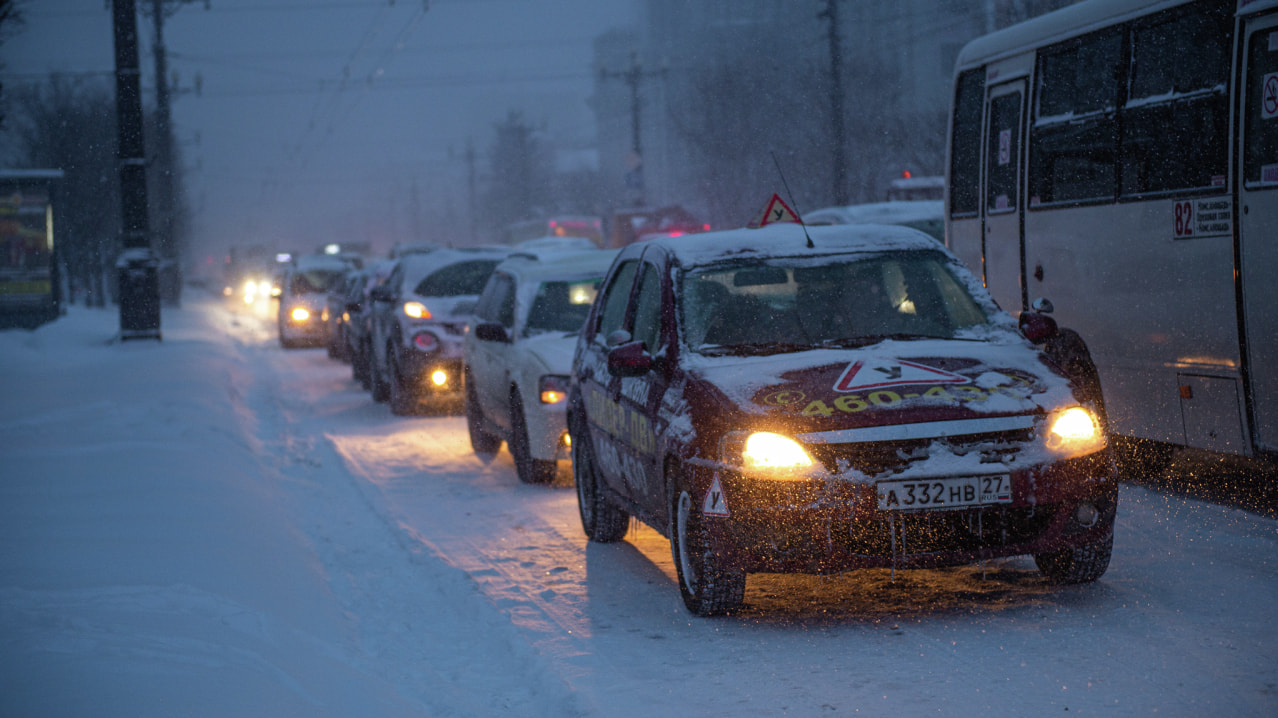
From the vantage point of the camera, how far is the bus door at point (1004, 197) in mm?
10672

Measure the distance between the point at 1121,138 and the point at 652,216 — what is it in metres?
42.0

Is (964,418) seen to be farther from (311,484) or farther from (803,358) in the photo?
(311,484)

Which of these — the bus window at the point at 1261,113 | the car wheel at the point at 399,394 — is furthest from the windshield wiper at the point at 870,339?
the car wheel at the point at 399,394

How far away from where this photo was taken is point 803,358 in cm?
621

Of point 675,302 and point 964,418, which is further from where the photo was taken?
point 675,302

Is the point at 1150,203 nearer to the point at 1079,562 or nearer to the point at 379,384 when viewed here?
the point at 1079,562

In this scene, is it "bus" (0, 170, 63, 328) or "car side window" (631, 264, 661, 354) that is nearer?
"car side window" (631, 264, 661, 354)

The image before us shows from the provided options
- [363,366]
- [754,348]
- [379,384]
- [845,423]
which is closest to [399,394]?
[379,384]

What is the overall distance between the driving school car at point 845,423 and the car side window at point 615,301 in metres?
0.90

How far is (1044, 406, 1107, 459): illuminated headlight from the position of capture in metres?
5.72

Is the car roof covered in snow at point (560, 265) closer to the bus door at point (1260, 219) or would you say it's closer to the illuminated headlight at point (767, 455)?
the bus door at point (1260, 219)

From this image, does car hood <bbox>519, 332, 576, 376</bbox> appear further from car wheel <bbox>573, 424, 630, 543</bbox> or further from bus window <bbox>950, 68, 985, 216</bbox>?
bus window <bbox>950, 68, 985, 216</bbox>

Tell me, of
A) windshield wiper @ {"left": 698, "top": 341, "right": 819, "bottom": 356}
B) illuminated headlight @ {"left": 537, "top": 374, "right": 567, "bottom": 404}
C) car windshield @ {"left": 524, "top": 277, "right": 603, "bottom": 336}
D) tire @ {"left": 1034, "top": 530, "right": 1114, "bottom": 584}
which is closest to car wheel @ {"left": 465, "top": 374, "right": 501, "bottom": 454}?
car windshield @ {"left": 524, "top": 277, "right": 603, "bottom": 336}

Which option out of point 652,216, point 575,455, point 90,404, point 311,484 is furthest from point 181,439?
point 652,216
